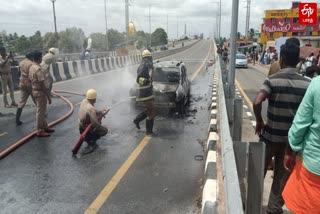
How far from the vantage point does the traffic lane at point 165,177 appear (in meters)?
4.81

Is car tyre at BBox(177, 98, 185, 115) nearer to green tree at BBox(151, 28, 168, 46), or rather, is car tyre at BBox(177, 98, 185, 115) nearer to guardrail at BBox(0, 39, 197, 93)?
guardrail at BBox(0, 39, 197, 93)

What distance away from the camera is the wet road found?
4.88 m

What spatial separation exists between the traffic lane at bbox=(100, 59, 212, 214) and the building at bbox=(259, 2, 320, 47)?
58295mm

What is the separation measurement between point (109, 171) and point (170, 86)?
557 cm

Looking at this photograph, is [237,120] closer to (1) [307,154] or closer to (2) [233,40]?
(2) [233,40]

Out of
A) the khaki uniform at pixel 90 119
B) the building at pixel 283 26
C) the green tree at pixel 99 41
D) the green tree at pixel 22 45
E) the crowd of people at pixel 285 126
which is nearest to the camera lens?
the crowd of people at pixel 285 126

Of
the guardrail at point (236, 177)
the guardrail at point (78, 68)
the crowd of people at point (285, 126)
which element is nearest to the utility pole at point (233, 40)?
the guardrail at point (236, 177)

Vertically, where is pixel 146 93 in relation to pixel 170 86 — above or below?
above

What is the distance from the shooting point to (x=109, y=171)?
20.0 ft

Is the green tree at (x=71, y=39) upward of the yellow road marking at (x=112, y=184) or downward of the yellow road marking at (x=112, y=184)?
upward

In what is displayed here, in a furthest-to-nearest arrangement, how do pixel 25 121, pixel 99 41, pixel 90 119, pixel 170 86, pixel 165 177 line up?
pixel 99 41 < pixel 170 86 < pixel 25 121 < pixel 90 119 < pixel 165 177

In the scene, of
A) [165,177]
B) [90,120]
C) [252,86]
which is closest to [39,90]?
[90,120]

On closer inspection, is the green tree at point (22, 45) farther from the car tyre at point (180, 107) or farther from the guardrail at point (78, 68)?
the car tyre at point (180, 107)

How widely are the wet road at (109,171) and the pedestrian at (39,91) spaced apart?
0.32 meters
